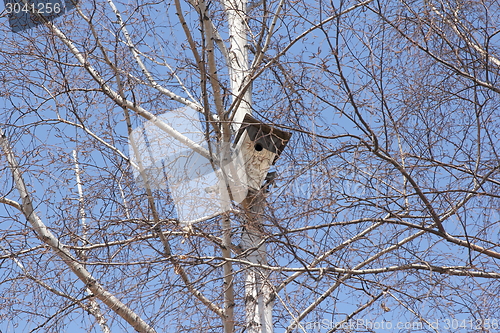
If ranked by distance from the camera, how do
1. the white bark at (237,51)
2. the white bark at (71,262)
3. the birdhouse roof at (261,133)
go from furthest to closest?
the white bark at (237,51) < the birdhouse roof at (261,133) < the white bark at (71,262)

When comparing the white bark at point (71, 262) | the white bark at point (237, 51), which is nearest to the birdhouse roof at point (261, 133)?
the white bark at point (237, 51)

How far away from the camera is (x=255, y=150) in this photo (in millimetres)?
4141

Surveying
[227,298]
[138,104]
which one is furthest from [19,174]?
[227,298]

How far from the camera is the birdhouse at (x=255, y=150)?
4051mm

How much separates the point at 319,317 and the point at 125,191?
55.6 inches

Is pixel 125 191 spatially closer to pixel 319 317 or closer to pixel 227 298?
pixel 227 298

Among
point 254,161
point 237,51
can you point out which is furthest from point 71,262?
point 237,51

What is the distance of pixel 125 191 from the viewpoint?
3766mm

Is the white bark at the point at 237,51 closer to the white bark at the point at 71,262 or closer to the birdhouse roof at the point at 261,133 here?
the birdhouse roof at the point at 261,133

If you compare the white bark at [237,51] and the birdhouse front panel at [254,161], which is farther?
the white bark at [237,51]

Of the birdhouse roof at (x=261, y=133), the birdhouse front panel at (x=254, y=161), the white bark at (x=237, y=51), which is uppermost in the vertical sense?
the white bark at (x=237, y=51)

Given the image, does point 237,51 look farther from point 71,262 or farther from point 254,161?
point 71,262

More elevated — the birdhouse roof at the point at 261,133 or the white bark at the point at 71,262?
the birdhouse roof at the point at 261,133

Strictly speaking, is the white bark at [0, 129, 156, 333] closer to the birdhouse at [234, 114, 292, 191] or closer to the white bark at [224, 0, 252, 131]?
the birdhouse at [234, 114, 292, 191]
